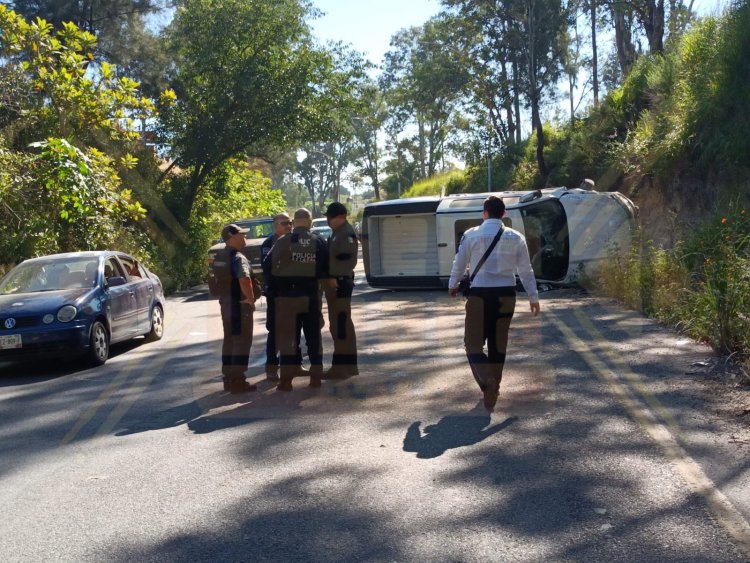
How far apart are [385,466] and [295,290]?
120 inches

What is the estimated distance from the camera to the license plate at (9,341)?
10.3 m

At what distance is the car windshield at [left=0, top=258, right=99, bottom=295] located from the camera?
37.9 ft

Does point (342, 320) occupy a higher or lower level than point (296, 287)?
lower

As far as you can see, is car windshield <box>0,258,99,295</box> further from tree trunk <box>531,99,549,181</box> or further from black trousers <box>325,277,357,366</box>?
tree trunk <box>531,99,549,181</box>

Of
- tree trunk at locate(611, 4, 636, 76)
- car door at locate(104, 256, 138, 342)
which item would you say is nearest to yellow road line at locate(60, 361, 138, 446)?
car door at locate(104, 256, 138, 342)

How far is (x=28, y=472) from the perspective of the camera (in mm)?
6090

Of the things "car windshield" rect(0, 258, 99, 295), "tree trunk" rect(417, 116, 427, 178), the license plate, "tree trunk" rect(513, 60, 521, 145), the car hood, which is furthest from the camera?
"tree trunk" rect(417, 116, 427, 178)

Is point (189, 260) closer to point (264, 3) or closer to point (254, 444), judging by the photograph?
point (264, 3)

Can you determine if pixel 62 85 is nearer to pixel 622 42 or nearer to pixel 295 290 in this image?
pixel 295 290

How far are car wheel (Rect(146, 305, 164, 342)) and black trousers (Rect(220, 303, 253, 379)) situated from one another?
4.92m

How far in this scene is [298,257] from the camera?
8.51 meters

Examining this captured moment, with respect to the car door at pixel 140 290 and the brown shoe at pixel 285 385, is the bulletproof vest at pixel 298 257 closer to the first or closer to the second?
the brown shoe at pixel 285 385

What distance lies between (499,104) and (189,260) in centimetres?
1942

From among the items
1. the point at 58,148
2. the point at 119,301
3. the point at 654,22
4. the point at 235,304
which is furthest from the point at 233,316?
the point at 654,22
